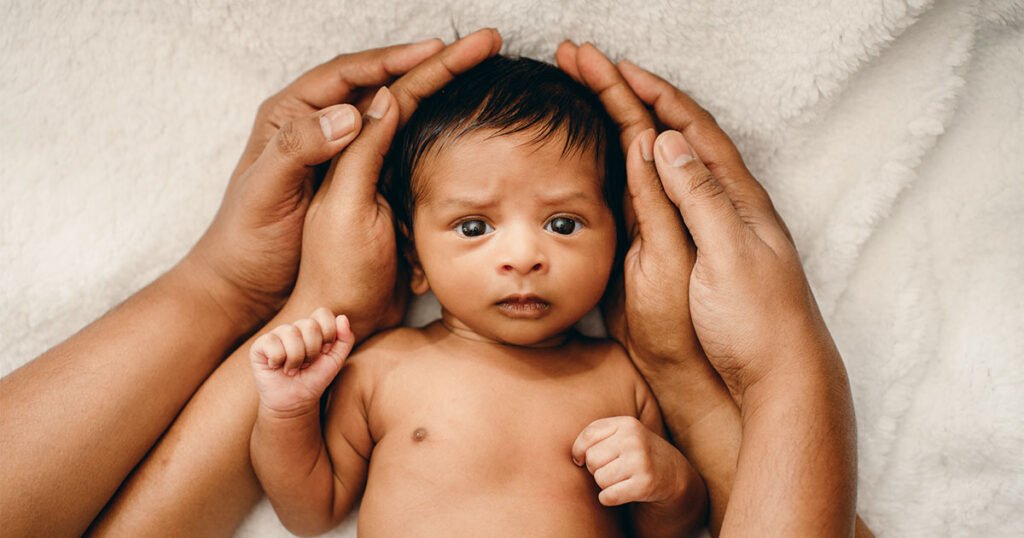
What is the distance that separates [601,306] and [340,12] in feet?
2.41

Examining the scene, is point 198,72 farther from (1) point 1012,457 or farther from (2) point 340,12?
(1) point 1012,457

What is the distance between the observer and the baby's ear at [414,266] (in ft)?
5.10

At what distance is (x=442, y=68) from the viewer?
4.88 feet

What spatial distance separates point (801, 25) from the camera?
4.92ft

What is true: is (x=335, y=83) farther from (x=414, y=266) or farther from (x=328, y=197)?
(x=414, y=266)

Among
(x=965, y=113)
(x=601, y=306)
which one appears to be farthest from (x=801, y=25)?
(x=601, y=306)

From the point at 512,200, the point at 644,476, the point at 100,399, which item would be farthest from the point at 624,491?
the point at 100,399

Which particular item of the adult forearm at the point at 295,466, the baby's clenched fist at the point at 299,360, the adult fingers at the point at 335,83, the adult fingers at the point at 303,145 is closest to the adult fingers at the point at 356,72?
the adult fingers at the point at 335,83

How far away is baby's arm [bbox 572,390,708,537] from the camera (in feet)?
4.23

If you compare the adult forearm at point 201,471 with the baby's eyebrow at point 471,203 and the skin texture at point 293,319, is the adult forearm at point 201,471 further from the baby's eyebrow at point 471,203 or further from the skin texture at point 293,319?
the baby's eyebrow at point 471,203

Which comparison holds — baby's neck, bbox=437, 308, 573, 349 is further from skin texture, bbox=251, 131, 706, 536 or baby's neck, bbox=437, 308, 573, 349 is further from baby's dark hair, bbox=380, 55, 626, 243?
baby's dark hair, bbox=380, 55, 626, 243

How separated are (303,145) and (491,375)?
0.49 meters

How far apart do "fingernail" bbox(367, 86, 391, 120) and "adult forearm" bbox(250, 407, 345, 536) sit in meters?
0.50

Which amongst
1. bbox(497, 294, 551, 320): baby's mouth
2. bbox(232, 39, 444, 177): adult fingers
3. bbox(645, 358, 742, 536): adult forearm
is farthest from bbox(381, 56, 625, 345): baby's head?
bbox(645, 358, 742, 536): adult forearm
